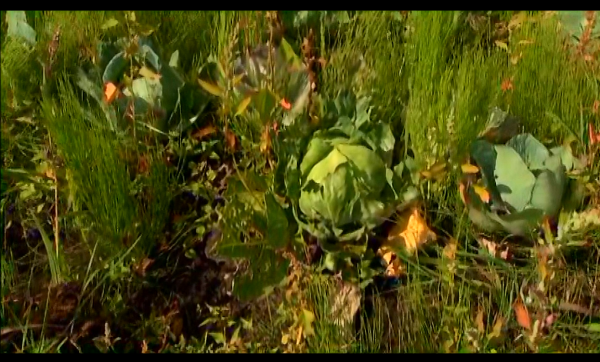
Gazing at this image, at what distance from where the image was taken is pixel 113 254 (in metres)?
1.34

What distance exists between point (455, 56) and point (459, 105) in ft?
0.93

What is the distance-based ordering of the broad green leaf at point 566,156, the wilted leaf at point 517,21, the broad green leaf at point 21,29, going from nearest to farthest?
the broad green leaf at point 566,156
the broad green leaf at point 21,29
the wilted leaf at point 517,21

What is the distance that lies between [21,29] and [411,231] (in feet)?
3.24

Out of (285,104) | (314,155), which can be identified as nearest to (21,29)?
(285,104)

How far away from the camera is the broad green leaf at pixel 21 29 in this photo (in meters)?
1.66

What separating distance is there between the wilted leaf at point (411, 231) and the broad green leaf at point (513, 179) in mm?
153

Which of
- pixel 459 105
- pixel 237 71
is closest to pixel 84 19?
pixel 237 71

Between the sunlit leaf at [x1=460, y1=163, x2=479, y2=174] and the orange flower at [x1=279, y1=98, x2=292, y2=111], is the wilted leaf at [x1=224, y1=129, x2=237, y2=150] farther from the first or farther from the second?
the sunlit leaf at [x1=460, y1=163, x2=479, y2=174]

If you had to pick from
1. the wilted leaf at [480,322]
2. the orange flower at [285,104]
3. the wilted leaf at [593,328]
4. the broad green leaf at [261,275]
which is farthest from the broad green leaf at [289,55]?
the wilted leaf at [593,328]

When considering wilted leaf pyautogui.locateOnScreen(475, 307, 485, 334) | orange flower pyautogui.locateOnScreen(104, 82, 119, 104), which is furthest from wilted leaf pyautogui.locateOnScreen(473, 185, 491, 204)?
orange flower pyautogui.locateOnScreen(104, 82, 119, 104)

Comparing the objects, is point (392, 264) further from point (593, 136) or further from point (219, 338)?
point (593, 136)

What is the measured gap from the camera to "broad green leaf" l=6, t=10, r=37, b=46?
166 centimetres

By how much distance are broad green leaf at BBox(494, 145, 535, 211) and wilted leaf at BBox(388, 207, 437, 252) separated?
153 mm

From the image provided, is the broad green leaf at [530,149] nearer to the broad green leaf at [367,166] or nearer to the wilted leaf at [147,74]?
the broad green leaf at [367,166]
